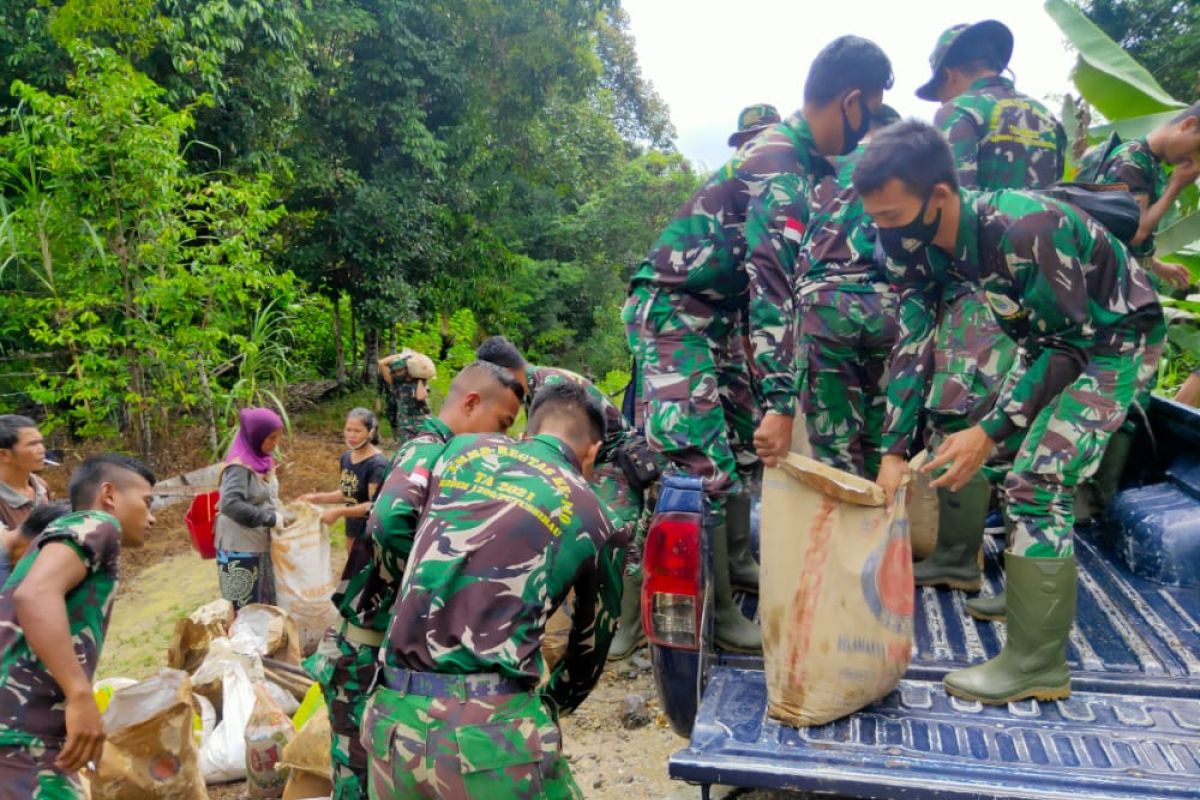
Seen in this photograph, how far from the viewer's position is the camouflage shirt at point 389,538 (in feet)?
7.23

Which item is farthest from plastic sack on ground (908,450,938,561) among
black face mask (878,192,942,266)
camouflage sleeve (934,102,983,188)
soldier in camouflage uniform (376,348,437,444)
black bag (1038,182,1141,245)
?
soldier in camouflage uniform (376,348,437,444)

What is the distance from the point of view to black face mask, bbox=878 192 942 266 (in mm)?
2490

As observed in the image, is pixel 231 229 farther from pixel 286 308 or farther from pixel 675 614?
pixel 675 614

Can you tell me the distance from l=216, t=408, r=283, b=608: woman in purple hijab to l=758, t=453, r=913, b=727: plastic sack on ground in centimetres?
304

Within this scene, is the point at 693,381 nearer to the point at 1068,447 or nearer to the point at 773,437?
the point at 773,437

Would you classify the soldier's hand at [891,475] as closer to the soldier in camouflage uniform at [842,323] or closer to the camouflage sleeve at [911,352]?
the camouflage sleeve at [911,352]

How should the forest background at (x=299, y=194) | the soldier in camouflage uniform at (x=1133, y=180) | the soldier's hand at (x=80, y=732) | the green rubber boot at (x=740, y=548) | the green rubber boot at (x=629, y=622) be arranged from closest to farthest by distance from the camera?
the soldier's hand at (x=80, y=732) → the green rubber boot at (x=740, y=548) → the soldier in camouflage uniform at (x=1133, y=180) → the green rubber boot at (x=629, y=622) → the forest background at (x=299, y=194)

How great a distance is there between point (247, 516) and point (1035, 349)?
364 centimetres

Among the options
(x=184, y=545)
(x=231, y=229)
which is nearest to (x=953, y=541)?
(x=184, y=545)

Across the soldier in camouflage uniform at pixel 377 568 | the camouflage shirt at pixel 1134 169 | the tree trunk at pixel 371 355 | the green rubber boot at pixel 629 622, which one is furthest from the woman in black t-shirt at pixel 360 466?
the tree trunk at pixel 371 355

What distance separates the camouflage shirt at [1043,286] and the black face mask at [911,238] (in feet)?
0.15

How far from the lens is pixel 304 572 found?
455 cm

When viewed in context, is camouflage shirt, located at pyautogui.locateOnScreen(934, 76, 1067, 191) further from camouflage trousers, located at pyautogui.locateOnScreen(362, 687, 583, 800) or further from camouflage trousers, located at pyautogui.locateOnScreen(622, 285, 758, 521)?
camouflage trousers, located at pyautogui.locateOnScreen(362, 687, 583, 800)

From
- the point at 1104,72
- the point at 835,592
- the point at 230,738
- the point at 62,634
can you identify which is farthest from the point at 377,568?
the point at 1104,72
